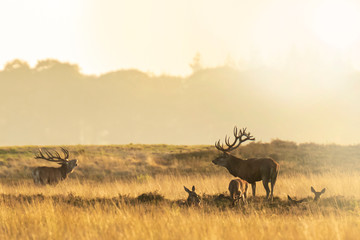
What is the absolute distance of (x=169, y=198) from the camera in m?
15.1

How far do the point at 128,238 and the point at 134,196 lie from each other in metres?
8.53

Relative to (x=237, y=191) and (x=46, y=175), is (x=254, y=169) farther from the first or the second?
(x=46, y=175)

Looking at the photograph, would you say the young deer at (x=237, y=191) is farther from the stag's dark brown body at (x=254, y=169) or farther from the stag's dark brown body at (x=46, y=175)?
the stag's dark brown body at (x=46, y=175)

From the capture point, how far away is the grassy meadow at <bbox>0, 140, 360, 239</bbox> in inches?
Answer: 308

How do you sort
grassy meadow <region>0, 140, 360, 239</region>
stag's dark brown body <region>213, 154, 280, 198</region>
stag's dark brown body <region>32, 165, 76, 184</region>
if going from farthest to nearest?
1. stag's dark brown body <region>32, 165, 76, 184</region>
2. stag's dark brown body <region>213, 154, 280, 198</region>
3. grassy meadow <region>0, 140, 360, 239</region>

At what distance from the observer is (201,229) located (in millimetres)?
7938

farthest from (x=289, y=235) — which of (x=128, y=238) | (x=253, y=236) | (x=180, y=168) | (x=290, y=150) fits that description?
(x=290, y=150)

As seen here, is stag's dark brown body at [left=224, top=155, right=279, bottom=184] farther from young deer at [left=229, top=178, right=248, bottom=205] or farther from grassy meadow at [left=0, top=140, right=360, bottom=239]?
young deer at [left=229, top=178, right=248, bottom=205]

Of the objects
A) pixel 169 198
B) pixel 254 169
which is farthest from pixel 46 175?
pixel 254 169

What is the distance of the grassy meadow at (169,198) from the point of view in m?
7.81

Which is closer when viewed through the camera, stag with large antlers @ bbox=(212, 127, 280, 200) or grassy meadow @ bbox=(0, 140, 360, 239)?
grassy meadow @ bbox=(0, 140, 360, 239)

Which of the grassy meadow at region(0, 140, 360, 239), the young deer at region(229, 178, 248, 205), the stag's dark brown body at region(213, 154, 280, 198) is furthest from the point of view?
the stag's dark brown body at region(213, 154, 280, 198)

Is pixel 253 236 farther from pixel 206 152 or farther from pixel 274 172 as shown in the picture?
pixel 206 152

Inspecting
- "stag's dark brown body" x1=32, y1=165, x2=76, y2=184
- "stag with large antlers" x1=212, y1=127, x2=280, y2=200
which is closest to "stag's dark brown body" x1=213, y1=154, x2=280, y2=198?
"stag with large antlers" x1=212, y1=127, x2=280, y2=200
